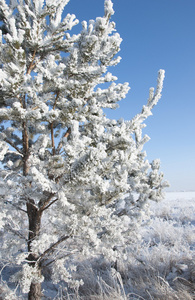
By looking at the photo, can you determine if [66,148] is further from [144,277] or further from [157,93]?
[144,277]

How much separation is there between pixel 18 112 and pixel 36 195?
1128mm

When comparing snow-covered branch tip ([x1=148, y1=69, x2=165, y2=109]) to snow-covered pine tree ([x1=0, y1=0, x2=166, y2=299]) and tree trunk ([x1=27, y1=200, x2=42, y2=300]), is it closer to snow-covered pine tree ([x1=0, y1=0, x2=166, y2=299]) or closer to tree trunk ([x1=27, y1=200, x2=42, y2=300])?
snow-covered pine tree ([x1=0, y1=0, x2=166, y2=299])

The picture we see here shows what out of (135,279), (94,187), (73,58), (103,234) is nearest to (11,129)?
(73,58)

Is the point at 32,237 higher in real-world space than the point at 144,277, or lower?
higher

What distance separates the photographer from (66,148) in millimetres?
2066

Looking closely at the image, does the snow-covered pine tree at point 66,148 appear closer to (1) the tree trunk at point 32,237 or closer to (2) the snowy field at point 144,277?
(1) the tree trunk at point 32,237

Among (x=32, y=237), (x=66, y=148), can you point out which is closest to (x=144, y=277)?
(x=32, y=237)

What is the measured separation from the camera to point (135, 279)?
446 cm

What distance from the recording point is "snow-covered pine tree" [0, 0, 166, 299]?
2.26m

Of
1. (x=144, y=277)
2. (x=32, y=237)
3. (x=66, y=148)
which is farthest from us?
(x=144, y=277)

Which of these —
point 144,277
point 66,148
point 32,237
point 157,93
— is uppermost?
point 157,93

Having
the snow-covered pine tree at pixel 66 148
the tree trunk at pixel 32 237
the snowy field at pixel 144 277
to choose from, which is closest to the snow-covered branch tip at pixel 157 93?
the snow-covered pine tree at pixel 66 148

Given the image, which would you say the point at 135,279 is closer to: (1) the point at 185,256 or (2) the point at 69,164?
(1) the point at 185,256

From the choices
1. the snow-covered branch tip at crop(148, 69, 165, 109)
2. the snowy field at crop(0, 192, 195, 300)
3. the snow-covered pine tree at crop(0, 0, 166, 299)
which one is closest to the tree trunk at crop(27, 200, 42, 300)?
the snow-covered pine tree at crop(0, 0, 166, 299)
